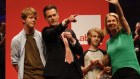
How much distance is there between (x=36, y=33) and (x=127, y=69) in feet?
2.84

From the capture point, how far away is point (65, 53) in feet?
9.76

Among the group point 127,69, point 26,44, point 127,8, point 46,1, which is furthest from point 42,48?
point 127,8

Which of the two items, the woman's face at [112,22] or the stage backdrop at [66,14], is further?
the stage backdrop at [66,14]

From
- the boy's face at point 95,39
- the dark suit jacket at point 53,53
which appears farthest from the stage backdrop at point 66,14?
the dark suit jacket at point 53,53

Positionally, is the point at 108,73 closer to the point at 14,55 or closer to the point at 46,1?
the point at 14,55

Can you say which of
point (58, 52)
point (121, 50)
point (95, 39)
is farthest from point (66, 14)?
point (121, 50)

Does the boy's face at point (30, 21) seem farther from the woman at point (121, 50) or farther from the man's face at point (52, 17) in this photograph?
the woman at point (121, 50)

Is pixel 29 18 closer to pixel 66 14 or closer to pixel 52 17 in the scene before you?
pixel 52 17

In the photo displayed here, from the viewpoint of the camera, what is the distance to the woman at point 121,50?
9.30ft

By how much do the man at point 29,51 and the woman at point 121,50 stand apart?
0.62m

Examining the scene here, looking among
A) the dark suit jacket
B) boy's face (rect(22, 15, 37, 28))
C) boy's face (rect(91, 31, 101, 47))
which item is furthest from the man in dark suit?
boy's face (rect(91, 31, 101, 47))

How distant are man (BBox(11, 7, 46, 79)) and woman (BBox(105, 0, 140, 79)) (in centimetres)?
62

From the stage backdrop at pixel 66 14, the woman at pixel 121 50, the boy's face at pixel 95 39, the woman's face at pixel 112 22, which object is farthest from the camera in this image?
the stage backdrop at pixel 66 14

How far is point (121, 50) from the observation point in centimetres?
287
